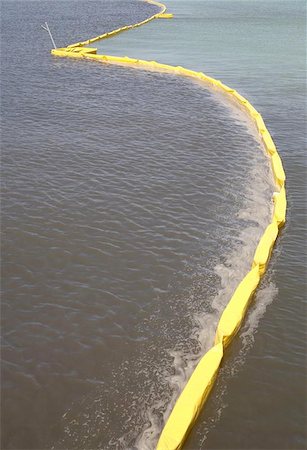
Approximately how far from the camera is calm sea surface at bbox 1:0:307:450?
10.5 m

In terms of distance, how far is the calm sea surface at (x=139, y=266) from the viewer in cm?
1046

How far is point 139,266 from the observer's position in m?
15.2

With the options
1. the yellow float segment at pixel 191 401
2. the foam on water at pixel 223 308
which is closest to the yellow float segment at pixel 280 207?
the foam on water at pixel 223 308

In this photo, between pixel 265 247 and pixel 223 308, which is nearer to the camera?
pixel 223 308

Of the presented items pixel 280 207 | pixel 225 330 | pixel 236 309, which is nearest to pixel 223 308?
pixel 236 309

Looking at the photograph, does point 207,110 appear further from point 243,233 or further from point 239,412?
point 239,412

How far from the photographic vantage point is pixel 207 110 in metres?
31.6

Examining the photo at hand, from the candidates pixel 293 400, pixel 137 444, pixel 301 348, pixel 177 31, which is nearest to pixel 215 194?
pixel 301 348

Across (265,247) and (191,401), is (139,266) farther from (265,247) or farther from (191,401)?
(191,401)

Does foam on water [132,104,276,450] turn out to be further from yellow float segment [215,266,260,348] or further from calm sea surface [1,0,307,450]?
yellow float segment [215,266,260,348]

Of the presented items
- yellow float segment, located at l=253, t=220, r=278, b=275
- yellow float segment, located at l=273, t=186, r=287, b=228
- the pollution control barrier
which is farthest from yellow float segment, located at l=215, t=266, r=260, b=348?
yellow float segment, located at l=273, t=186, r=287, b=228

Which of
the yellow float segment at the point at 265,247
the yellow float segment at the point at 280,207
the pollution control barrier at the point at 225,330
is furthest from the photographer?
the yellow float segment at the point at 280,207

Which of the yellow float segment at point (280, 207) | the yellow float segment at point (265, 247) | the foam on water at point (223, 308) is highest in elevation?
the yellow float segment at point (280, 207)

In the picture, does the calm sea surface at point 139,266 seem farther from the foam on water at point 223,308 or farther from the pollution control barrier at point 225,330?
the pollution control barrier at point 225,330
